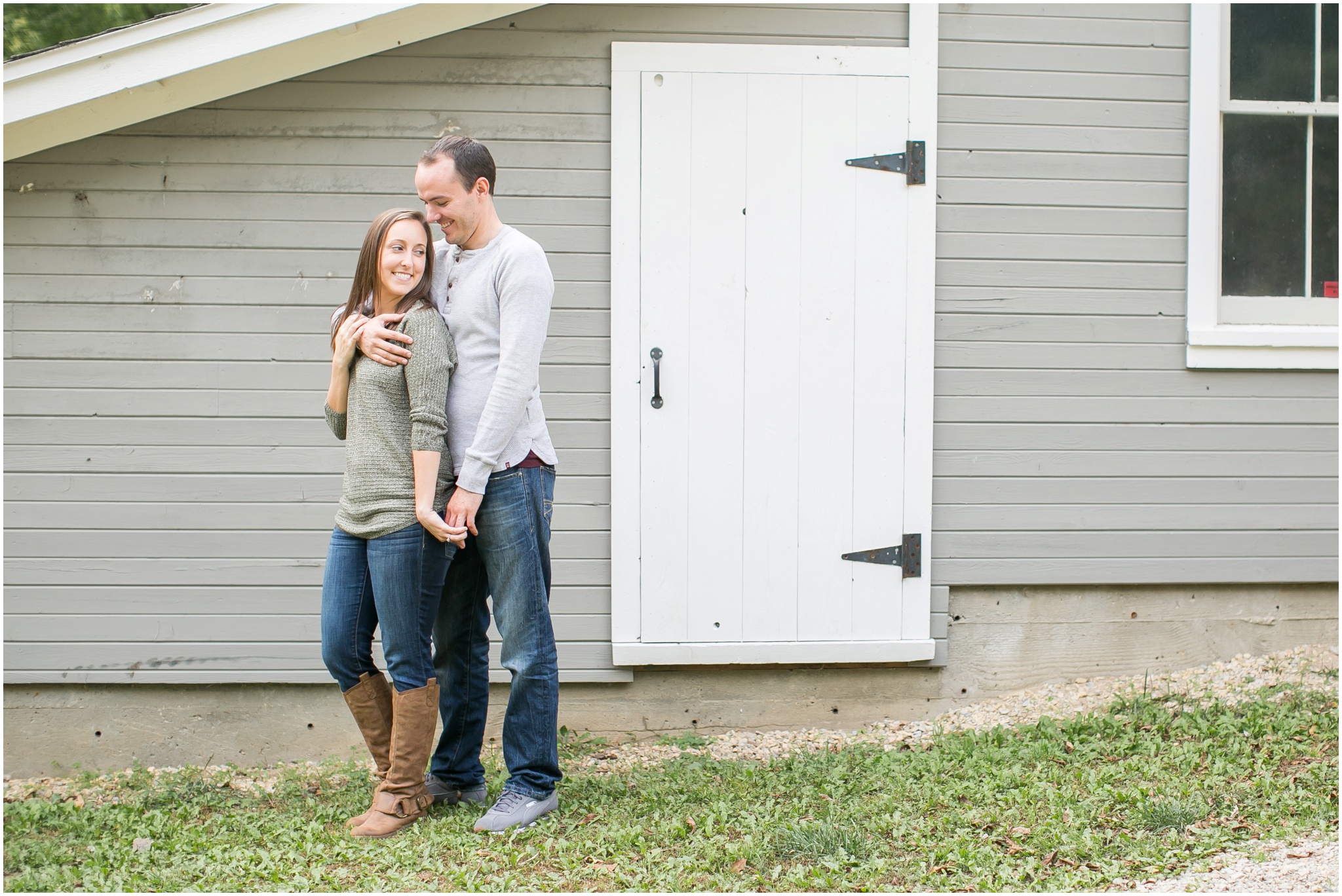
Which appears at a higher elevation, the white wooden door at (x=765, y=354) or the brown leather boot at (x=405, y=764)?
the white wooden door at (x=765, y=354)

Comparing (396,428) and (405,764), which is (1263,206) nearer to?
(396,428)

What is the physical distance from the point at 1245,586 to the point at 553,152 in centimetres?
317

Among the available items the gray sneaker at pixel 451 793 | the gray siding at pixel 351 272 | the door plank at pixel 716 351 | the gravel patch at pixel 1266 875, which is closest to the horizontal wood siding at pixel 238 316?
the gray siding at pixel 351 272

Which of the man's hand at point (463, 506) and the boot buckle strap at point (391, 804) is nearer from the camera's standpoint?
the man's hand at point (463, 506)

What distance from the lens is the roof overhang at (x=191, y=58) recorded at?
10.6ft

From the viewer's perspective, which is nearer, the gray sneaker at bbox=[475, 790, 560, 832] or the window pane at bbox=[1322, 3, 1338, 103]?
the gray sneaker at bbox=[475, 790, 560, 832]

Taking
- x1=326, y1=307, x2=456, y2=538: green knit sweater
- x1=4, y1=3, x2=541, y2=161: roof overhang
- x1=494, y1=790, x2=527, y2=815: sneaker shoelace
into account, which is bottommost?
x1=494, y1=790, x2=527, y2=815: sneaker shoelace

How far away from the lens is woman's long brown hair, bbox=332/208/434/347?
266 centimetres

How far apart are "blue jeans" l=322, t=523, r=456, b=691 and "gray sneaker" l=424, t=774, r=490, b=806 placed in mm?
420

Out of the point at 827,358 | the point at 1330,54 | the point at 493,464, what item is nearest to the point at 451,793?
the point at 493,464

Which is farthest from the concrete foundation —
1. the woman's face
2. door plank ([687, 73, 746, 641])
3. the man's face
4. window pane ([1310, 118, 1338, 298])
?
the man's face

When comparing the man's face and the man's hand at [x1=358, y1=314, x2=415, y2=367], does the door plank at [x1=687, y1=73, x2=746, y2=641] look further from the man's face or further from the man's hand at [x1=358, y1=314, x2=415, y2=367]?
the man's hand at [x1=358, y1=314, x2=415, y2=367]

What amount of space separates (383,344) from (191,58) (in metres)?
1.46

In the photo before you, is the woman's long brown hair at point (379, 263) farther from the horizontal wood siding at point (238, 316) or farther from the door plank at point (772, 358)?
the door plank at point (772, 358)
